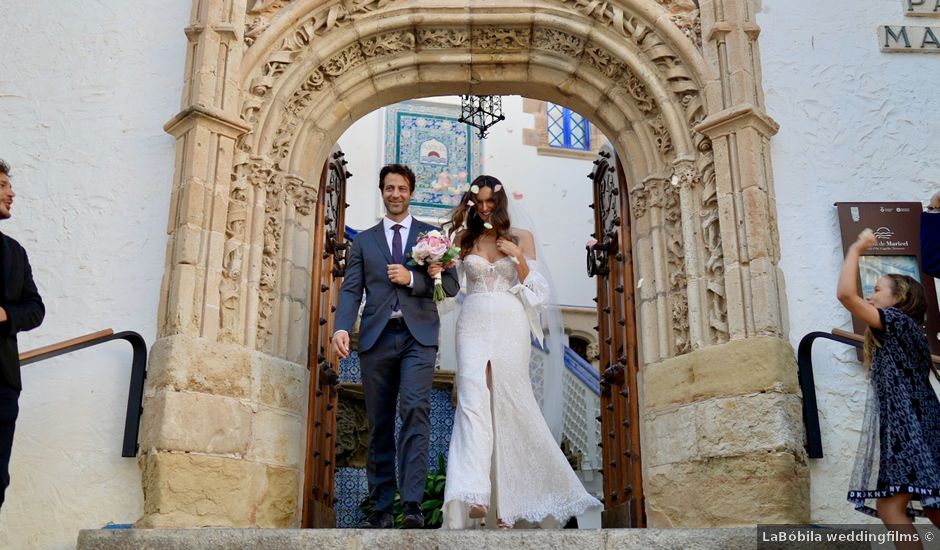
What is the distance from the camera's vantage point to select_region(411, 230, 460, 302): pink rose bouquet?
5.35 m

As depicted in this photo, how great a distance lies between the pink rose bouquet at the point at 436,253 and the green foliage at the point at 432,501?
10.8 feet

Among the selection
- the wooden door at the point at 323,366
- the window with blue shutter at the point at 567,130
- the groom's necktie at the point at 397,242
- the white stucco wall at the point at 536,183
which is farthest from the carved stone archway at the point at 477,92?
the window with blue shutter at the point at 567,130

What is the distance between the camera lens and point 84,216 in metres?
6.07

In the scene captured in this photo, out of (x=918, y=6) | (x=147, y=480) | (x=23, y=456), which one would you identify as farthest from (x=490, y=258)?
(x=918, y=6)

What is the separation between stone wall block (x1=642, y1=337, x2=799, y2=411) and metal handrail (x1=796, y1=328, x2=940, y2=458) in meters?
0.05

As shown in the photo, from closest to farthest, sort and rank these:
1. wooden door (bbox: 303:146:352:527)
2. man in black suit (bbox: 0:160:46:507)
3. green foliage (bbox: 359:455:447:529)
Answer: man in black suit (bbox: 0:160:46:507), wooden door (bbox: 303:146:352:527), green foliage (bbox: 359:455:447:529)

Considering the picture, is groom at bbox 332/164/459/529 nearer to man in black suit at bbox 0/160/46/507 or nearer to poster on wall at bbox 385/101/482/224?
man in black suit at bbox 0/160/46/507

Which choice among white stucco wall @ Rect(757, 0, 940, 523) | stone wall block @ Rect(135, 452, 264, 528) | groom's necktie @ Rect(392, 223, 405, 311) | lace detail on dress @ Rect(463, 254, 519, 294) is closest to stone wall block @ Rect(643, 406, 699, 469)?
white stucco wall @ Rect(757, 0, 940, 523)

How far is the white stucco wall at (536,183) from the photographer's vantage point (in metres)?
14.1

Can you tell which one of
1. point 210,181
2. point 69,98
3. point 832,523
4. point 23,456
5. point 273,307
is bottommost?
point 832,523

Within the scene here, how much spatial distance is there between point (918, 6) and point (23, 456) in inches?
230

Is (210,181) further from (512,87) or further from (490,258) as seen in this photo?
(512,87)

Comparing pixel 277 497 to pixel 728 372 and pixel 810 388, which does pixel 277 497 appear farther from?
pixel 810 388

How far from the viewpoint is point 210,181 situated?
6.02 meters
